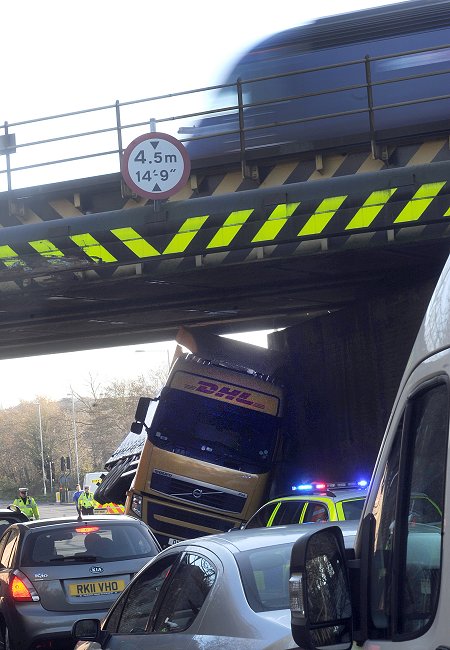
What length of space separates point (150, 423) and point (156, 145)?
7099mm

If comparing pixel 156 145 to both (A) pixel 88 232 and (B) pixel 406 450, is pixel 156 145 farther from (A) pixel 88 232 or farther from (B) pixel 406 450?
(B) pixel 406 450

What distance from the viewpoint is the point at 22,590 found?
970 cm

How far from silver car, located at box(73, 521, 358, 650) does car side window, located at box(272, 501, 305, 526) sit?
5512 millimetres

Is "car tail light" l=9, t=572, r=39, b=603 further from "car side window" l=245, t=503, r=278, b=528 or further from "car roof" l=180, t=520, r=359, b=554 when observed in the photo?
"car roof" l=180, t=520, r=359, b=554

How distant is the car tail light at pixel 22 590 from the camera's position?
9.68m

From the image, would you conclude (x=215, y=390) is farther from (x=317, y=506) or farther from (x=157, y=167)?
(x=317, y=506)

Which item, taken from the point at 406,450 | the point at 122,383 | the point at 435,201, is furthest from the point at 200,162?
the point at 122,383

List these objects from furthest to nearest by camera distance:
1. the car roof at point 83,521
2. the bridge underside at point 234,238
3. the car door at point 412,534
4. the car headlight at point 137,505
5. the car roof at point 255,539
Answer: the car headlight at point 137,505, the bridge underside at point 234,238, the car roof at point 83,521, the car roof at point 255,539, the car door at point 412,534

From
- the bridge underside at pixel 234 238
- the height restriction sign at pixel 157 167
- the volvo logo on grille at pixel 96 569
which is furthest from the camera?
the bridge underside at pixel 234 238

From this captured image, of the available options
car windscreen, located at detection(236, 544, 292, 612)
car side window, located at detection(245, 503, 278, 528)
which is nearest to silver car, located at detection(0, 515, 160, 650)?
car side window, located at detection(245, 503, 278, 528)

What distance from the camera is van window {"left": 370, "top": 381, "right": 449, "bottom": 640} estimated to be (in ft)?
7.86

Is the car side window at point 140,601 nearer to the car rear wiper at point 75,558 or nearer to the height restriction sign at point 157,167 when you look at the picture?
the car rear wiper at point 75,558

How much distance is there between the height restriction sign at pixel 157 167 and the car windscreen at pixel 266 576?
293 inches

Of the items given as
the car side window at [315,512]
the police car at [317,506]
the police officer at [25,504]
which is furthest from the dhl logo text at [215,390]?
the police officer at [25,504]
